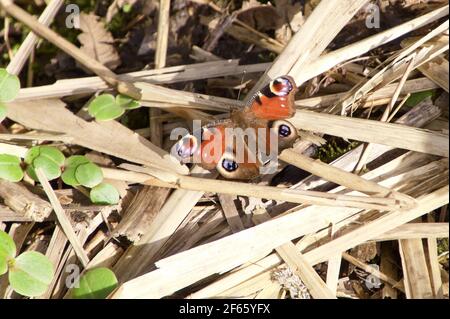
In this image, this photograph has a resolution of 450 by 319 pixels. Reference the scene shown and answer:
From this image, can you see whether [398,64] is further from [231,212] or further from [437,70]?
[231,212]

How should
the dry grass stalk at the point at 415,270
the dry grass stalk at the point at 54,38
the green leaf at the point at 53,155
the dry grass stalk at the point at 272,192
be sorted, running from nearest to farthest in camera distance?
the dry grass stalk at the point at 272,192 < the dry grass stalk at the point at 415,270 < the green leaf at the point at 53,155 < the dry grass stalk at the point at 54,38

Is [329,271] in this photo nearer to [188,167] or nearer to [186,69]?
[188,167]

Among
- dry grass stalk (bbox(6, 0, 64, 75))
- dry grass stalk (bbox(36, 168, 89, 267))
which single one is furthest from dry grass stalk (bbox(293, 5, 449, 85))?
dry grass stalk (bbox(6, 0, 64, 75))

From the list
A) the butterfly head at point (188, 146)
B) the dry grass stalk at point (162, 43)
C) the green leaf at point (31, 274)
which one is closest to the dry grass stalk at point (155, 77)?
the dry grass stalk at point (162, 43)

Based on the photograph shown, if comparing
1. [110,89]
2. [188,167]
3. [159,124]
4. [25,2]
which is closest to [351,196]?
[188,167]

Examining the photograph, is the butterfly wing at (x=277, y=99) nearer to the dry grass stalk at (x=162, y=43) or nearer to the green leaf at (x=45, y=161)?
the dry grass stalk at (x=162, y=43)

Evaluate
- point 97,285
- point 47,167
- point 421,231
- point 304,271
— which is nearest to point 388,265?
point 421,231
